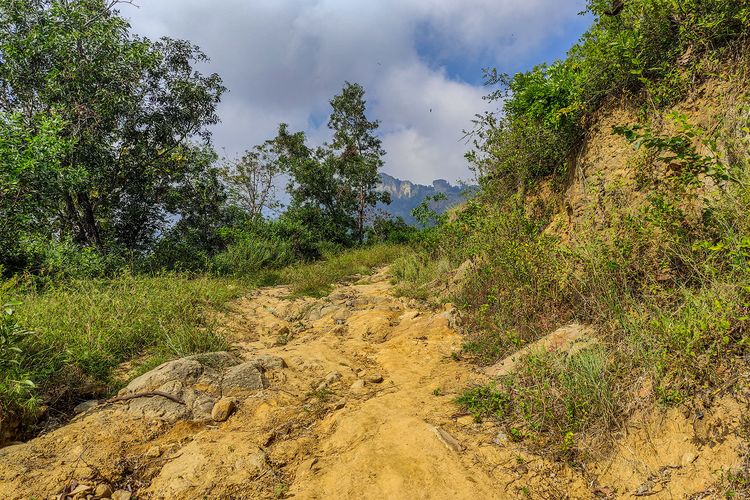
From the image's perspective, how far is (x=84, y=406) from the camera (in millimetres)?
3434

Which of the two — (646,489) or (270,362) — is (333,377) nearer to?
(270,362)

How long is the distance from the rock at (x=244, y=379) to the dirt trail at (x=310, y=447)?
0.05 meters

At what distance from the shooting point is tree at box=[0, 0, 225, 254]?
28.0 ft

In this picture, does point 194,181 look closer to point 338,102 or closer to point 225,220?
point 225,220

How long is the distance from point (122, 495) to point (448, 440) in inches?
89.4

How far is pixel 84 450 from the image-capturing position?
2.79 m

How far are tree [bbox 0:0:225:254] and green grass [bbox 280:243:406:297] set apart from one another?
17.1ft

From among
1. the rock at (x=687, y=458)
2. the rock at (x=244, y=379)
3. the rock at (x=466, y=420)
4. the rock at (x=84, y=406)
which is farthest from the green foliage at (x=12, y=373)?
the rock at (x=687, y=458)

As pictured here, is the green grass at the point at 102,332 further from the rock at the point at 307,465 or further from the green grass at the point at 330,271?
the green grass at the point at 330,271

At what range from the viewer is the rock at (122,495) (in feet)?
7.96

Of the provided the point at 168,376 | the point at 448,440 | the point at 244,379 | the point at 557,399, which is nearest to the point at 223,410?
the point at 244,379

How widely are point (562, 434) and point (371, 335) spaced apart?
333 centimetres

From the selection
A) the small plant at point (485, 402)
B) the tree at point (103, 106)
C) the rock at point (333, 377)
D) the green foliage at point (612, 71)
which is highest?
the tree at point (103, 106)

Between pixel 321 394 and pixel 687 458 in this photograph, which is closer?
pixel 687 458
